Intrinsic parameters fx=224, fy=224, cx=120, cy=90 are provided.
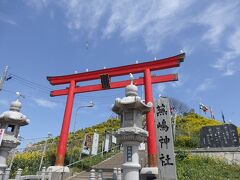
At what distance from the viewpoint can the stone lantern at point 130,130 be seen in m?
7.07

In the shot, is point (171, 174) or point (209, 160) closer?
point (171, 174)

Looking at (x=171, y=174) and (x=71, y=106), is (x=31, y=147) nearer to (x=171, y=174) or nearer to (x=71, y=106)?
(x=71, y=106)

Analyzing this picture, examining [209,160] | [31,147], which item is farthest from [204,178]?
[31,147]

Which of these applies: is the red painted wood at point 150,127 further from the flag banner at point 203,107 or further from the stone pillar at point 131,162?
the flag banner at point 203,107

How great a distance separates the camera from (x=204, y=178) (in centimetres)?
1170

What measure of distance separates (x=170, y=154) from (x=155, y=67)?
7.13m

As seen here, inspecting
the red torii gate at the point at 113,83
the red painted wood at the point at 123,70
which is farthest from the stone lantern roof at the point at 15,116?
the red painted wood at the point at 123,70

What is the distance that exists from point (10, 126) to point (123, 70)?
826cm

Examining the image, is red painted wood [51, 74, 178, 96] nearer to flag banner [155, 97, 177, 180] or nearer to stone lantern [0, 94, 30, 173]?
flag banner [155, 97, 177, 180]

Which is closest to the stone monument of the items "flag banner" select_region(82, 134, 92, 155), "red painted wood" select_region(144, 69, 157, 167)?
"red painted wood" select_region(144, 69, 157, 167)

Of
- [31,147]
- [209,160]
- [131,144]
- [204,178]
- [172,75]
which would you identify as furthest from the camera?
[31,147]

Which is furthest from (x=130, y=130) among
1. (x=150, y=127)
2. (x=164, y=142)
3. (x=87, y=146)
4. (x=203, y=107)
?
(x=203, y=107)

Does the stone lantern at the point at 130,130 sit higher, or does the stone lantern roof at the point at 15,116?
the stone lantern roof at the point at 15,116

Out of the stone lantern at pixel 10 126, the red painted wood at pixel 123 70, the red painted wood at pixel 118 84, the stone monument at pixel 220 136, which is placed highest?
the red painted wood at pixel 123 70
